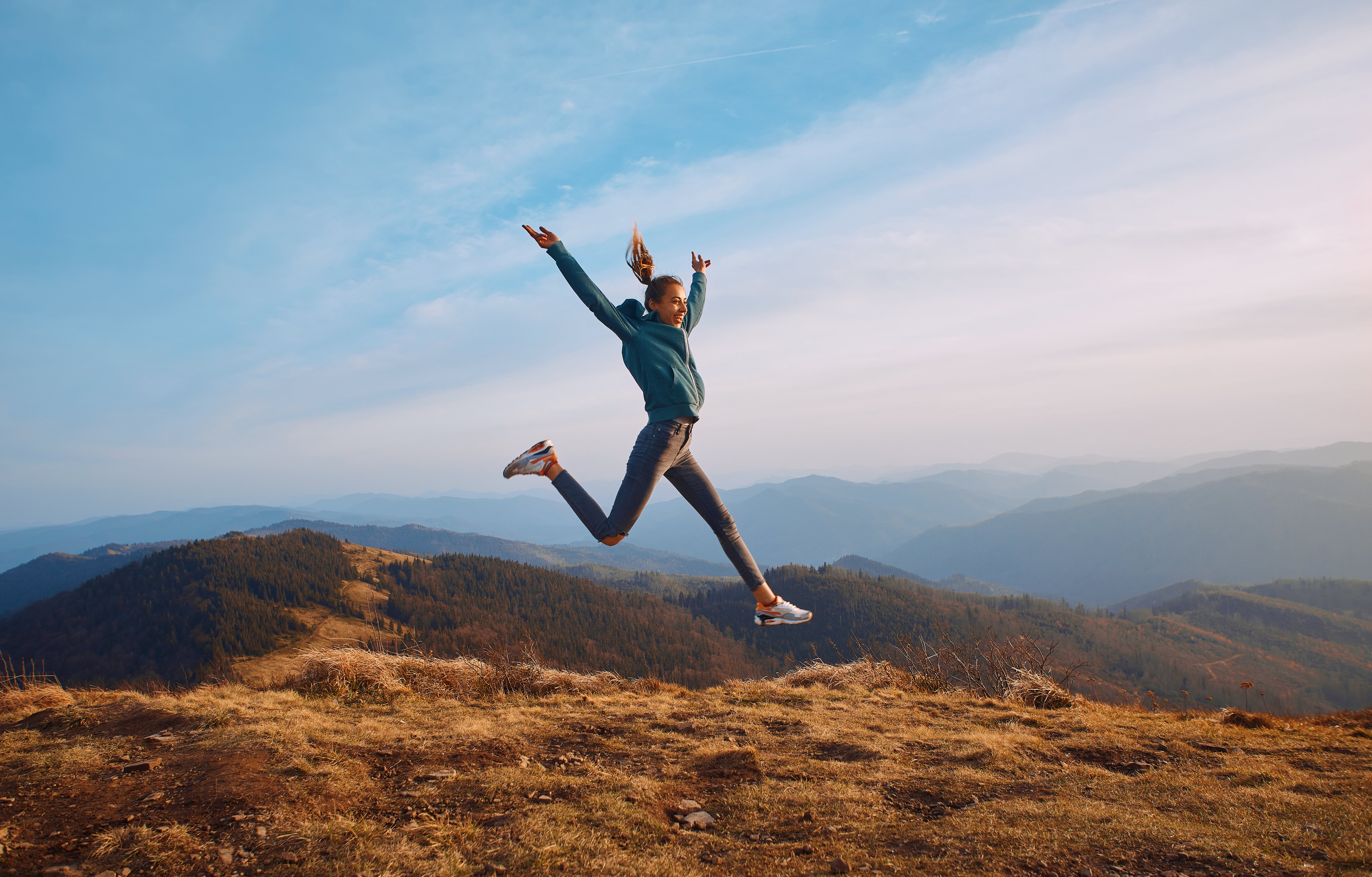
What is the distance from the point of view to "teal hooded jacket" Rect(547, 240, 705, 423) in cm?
481

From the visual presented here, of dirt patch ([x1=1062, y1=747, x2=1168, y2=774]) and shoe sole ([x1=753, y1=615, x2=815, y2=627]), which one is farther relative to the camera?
shoe sole ([x1=753, y1=615, x2=815, y2=627])

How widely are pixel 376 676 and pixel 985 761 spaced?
22.6 feet

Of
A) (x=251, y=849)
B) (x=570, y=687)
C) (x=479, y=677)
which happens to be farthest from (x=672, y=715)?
(x=251, y=849)

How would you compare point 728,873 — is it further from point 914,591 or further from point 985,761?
point 914,591

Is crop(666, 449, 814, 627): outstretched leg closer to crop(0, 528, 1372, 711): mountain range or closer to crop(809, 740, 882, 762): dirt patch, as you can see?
crop(809, 740, 882, 762): dirt patch

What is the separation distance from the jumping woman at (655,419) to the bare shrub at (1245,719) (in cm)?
587

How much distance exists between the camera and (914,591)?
16375 centimetres

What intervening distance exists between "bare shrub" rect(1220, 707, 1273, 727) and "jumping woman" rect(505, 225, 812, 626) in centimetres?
587

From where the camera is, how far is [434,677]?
806 centimetres

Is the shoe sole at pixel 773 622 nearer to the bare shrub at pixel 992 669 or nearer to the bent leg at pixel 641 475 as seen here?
the bent leg at pixel 641 475

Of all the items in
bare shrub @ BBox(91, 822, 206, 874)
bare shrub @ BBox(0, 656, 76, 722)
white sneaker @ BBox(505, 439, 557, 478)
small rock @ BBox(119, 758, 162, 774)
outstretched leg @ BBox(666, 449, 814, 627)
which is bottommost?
bare shrub @ BBox(0, 656, 76, 722)

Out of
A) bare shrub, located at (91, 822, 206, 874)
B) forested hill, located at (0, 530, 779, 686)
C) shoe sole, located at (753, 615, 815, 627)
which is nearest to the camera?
bare shrub, located at (91, 822, 206, 874)

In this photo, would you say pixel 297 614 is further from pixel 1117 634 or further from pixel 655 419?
pixel 1117 634

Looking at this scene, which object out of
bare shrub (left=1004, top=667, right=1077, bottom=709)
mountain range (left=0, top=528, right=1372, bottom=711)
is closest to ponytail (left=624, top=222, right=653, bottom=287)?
bare shrub (left=1004, top=667, right=1077, bottom=709)
